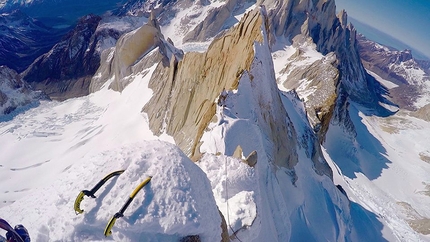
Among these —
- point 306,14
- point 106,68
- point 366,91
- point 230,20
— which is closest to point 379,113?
point 366,91

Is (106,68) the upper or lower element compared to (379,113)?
lower

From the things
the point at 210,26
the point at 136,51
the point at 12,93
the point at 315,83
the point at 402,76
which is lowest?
the point at 12,93

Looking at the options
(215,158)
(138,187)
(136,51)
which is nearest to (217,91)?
(215,158)

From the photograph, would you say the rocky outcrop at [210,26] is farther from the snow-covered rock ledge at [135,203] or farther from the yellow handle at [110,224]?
the yellow handle at [110,224]

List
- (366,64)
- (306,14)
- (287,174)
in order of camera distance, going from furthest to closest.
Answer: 1. (366,64)
2. (306,14)
3. (287,174)

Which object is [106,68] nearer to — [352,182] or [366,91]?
[352,182]

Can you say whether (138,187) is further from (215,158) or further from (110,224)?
(215,158)

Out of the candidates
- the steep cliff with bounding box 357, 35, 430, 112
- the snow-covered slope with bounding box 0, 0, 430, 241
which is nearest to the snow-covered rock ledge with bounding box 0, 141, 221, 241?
the snow-covered slope with bounding box 0, 0, 430, 241
